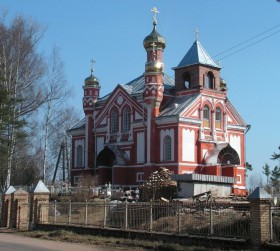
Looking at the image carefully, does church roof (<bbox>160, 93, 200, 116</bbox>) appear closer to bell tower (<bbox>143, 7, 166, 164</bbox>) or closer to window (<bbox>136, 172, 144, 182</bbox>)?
bell tower (<bbox>143, 7, 166, 164</bbox>)

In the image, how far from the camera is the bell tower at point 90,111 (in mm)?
48156

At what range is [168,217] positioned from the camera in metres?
17.5

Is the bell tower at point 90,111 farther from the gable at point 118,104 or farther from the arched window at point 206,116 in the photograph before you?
the arched window at point 206,116

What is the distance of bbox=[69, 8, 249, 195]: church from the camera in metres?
41.3

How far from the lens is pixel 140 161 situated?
4328 cm

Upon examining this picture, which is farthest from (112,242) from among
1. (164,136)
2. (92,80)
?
(92,80)

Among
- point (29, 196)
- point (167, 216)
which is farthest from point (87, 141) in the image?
point (167, 216)

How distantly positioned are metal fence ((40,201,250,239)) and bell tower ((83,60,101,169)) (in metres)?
25.4

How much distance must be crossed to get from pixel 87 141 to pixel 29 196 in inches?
920

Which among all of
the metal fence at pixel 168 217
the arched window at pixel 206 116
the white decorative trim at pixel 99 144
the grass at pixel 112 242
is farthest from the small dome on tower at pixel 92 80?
the grass at pixel 112 242

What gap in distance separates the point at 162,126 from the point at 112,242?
24.3m

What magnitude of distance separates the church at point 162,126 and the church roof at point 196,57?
10 centimetres

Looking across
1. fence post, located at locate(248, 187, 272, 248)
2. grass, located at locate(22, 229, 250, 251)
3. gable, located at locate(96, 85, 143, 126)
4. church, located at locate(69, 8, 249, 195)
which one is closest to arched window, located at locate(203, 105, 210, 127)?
church, located at locate(69, 8, 249, 195)

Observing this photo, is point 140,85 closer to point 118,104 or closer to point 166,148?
point 118,104
